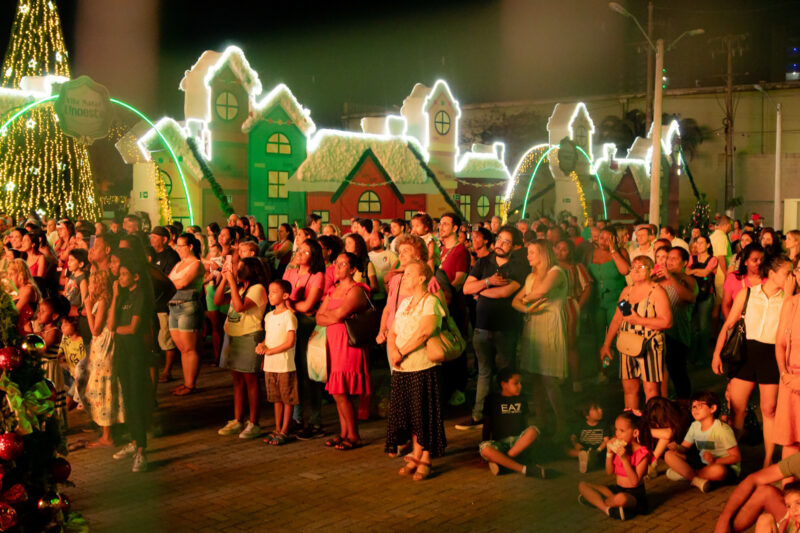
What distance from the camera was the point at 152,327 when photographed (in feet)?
25.2

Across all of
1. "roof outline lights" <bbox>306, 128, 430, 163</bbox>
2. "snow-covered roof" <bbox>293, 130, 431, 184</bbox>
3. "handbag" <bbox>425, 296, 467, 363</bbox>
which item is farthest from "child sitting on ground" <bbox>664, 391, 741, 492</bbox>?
"roof outline lights" <bbox>306, 128, 430, 163</bbox>

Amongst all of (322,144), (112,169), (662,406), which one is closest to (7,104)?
(322,144)

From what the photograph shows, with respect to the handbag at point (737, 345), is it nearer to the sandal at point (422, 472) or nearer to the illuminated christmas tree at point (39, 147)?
the sandal at point (422, 472)

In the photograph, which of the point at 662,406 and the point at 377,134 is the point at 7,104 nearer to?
the point at 377,134

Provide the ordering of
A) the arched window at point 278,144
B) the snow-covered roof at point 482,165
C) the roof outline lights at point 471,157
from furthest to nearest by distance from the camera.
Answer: the snow-covered roof at point 482,165 < the roof outline lights at point 471,157 < the arched window at point 278,144

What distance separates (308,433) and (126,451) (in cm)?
159

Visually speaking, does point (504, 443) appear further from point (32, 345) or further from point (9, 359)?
point (9, 359)

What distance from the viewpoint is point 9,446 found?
381cm

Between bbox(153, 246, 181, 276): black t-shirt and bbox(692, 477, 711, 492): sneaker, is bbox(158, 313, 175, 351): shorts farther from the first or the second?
bbox(692, 477, 711, 492): sneaker

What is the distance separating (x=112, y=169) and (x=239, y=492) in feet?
159

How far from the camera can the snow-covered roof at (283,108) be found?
912 inches

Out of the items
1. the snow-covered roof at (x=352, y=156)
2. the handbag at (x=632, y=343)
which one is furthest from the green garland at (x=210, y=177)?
the handbag at (x=632, y=343)

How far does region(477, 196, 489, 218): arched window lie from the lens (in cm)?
3011

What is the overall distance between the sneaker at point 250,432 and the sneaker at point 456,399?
2312 millimetres
